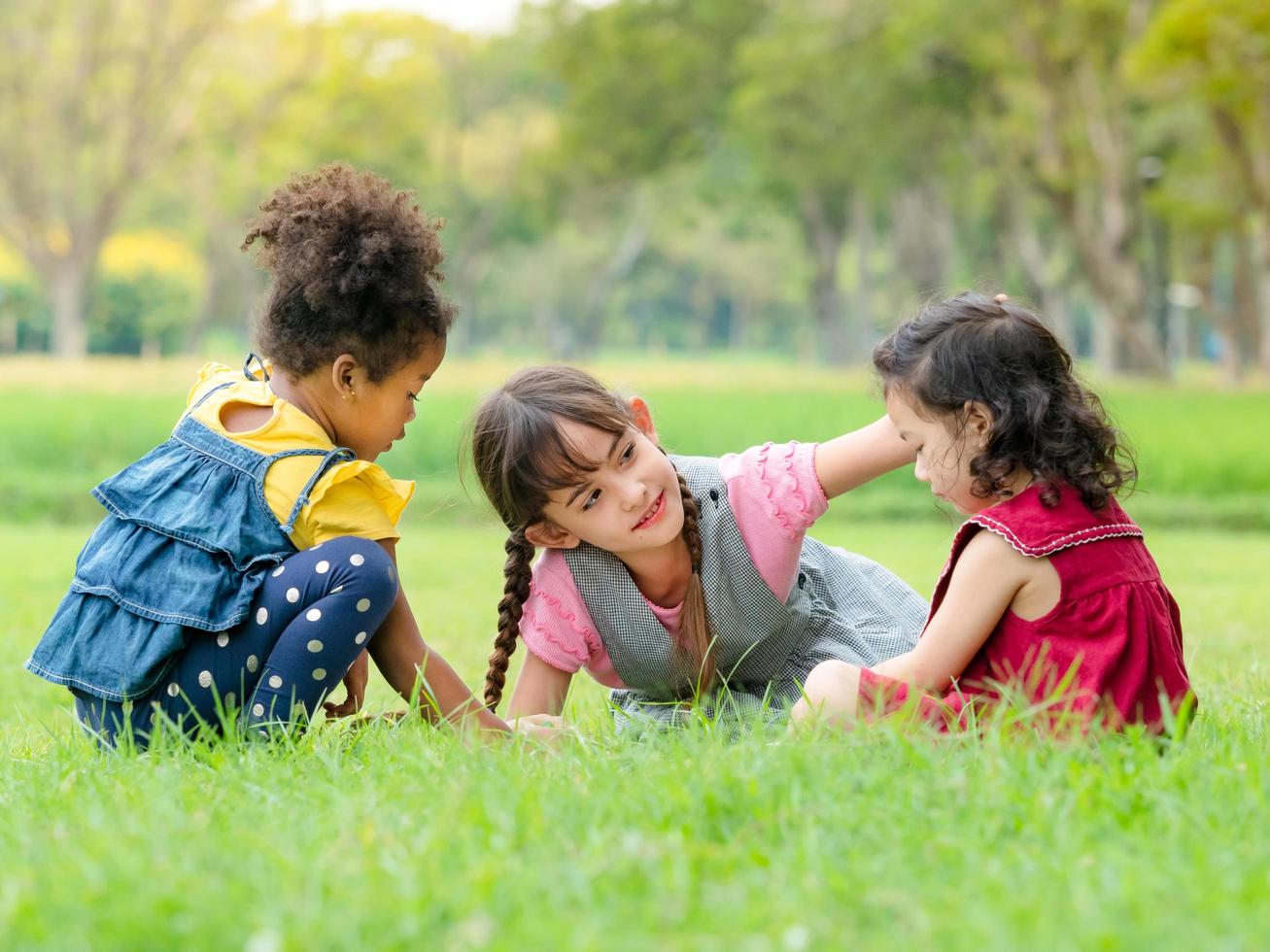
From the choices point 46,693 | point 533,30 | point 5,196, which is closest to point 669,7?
point 533,30

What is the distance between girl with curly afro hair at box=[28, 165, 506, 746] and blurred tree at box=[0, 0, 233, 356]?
26.0 meters

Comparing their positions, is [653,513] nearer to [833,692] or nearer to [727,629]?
[727,629]

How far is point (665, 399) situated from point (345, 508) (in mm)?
12612

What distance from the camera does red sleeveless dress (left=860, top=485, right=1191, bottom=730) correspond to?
8.82 feet

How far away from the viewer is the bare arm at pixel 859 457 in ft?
10.4

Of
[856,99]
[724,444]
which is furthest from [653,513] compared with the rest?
[856,99]

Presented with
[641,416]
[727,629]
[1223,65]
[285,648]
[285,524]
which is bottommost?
[727,629]

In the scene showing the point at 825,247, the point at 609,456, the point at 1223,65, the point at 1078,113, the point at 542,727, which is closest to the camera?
the point at 542,727

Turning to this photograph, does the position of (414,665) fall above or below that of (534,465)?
below

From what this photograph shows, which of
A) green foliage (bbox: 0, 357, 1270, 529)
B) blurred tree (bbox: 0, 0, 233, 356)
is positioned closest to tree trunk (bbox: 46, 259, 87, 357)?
blurred tree (bbox: 0, 0, 233, 356)

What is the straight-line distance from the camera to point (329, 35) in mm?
31750

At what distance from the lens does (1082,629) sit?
107 inches

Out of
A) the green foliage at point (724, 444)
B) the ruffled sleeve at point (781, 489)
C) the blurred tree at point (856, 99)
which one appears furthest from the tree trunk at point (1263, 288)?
the ruffled sleeve at point (781, 489)

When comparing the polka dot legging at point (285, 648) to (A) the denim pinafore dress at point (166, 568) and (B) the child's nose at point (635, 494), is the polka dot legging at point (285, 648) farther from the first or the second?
(B) the child's nose at point (635, 494)
